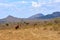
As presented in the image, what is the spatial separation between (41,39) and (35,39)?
637mm

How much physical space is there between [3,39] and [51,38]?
515 centimetres

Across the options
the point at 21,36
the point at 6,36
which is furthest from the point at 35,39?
the point at 6,36

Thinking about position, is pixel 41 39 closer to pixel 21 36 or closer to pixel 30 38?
pixel 30 38

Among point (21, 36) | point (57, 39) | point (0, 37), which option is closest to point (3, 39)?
point (0, 37)

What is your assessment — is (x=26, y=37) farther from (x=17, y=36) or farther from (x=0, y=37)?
(x=0, y=37)

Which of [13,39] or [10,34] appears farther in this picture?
[10,34]

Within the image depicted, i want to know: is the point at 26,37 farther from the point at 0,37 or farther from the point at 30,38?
the point at 0,37

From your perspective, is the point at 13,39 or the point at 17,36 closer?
the point at 13,39

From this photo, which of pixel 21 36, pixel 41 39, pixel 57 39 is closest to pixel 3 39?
pixel 21 36

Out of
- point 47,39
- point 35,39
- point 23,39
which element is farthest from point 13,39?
point 47,39

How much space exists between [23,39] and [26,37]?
907mm

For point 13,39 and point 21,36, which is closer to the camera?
point 13,39

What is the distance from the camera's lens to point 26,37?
71.7 ft

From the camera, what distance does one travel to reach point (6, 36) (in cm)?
2244
